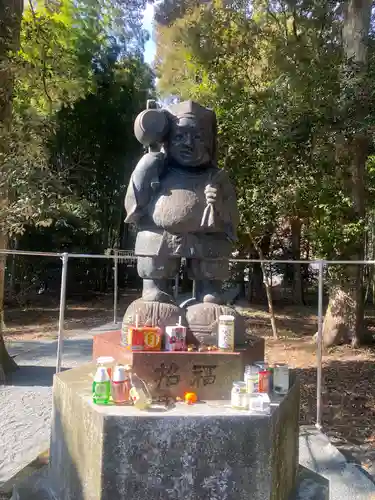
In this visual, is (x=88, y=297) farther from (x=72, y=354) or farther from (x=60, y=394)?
(x=60, y=394)

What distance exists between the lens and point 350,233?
671 cm

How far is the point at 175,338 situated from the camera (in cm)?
241

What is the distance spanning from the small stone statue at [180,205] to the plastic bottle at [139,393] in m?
0.55

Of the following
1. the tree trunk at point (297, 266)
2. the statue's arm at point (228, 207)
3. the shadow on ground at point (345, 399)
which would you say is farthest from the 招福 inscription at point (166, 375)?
the tree trunk at point (297, 266)

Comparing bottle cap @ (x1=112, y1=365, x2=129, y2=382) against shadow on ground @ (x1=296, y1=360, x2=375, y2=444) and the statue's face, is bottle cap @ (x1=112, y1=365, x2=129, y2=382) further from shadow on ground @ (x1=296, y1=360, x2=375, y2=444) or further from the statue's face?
shadow on ground @ (x1=296, y1=360, x2=375, y2=444)

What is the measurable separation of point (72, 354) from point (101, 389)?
4.91m

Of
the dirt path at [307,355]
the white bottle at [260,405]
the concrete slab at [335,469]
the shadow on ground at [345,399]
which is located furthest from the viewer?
the dirt path at [307,355]

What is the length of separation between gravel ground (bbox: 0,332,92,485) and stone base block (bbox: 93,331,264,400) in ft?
5.32

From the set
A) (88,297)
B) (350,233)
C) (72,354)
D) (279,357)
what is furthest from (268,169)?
(88,297)

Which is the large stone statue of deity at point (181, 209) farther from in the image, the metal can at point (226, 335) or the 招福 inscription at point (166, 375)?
the 招福 inscription at point (166, 375)

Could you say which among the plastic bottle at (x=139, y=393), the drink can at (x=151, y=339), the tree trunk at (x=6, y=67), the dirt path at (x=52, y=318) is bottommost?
the dirt path at (x=52, y=318)

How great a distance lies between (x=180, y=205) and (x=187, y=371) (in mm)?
990

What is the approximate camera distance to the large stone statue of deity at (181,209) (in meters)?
2.71

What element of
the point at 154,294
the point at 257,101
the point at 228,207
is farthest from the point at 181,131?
the point at 257,101
